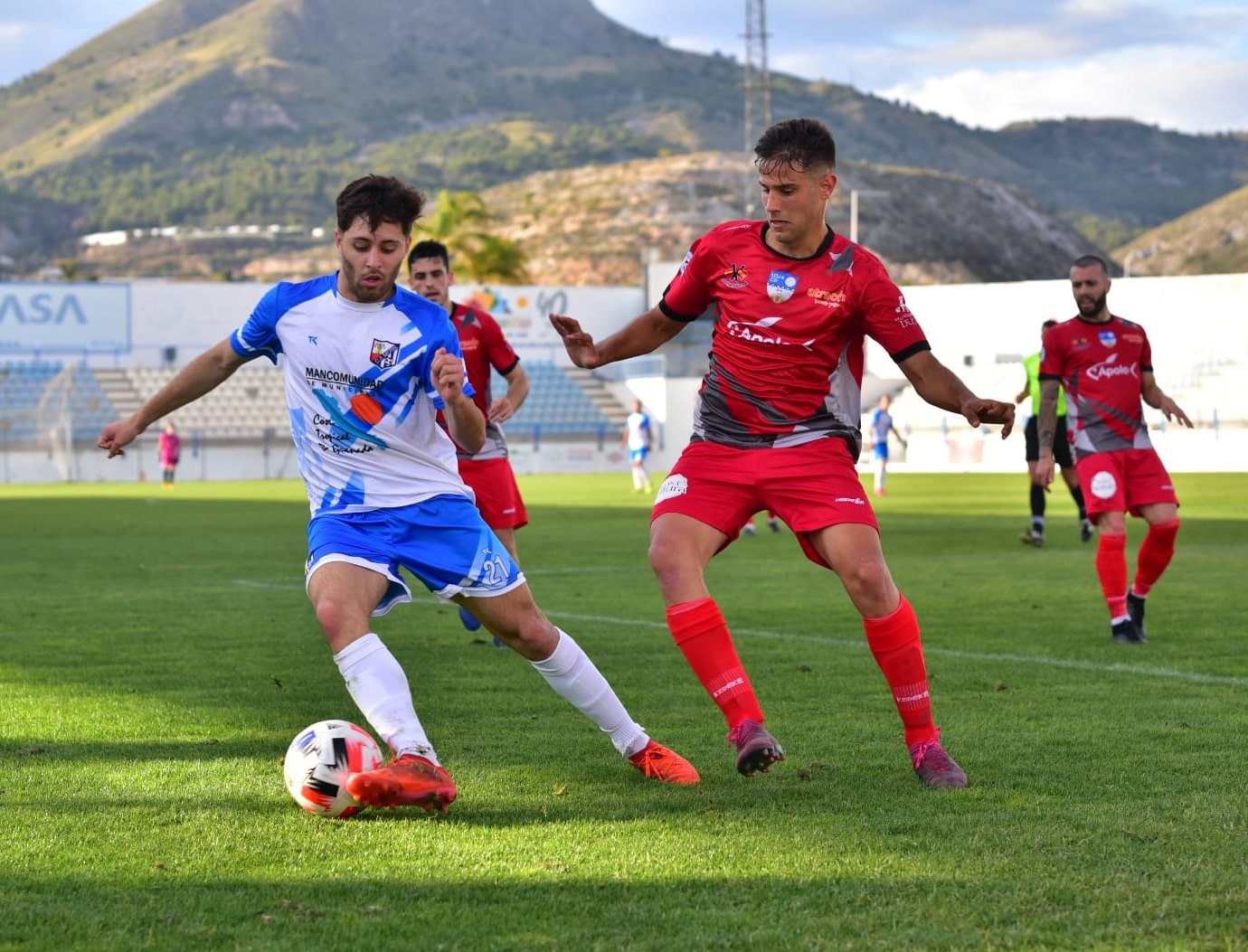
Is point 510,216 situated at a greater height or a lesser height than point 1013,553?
greater

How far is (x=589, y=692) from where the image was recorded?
227 inches

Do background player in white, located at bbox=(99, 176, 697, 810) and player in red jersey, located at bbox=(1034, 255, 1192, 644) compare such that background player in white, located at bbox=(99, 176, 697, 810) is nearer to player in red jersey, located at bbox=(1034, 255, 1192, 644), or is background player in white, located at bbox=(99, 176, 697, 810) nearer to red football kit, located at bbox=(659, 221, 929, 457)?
red football kit, located at bbox=(659, 221, 929, 457)

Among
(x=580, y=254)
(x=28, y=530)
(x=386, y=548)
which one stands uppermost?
(x=580, y=254)

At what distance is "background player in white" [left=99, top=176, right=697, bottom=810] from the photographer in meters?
5.37

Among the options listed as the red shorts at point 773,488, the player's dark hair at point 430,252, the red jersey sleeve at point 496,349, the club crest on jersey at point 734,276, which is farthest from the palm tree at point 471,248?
the red shorts at point 773,488

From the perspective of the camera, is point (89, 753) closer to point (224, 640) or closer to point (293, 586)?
point (224, 640)

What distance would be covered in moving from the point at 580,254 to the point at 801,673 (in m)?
108

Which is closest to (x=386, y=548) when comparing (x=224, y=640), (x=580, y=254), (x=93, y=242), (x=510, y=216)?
(x=224, y=640)

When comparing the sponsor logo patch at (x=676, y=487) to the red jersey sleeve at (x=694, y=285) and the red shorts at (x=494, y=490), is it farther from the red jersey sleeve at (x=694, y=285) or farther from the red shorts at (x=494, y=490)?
the red shorts at (x=494, y=490)

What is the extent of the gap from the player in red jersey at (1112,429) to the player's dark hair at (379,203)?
543cm

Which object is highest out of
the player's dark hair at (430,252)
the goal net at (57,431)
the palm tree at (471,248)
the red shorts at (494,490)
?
the palm tree at (471,248)

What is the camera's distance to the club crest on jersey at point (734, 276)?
5.99 metres

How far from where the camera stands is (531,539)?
20.7 metres

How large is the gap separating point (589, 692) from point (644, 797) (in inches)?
20.4
